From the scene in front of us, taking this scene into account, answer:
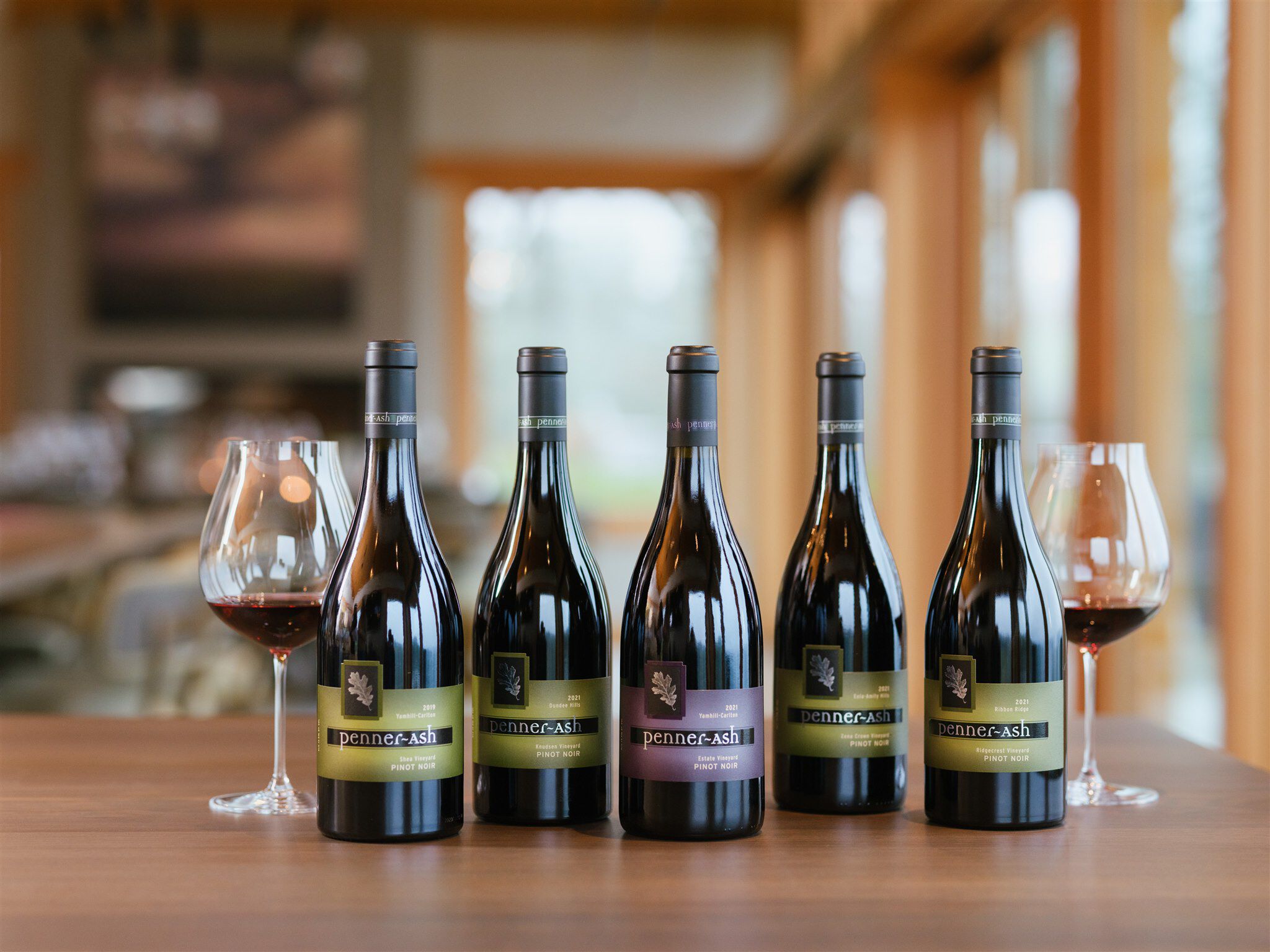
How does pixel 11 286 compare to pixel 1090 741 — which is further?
pixel 11 286

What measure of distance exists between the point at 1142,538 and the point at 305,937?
594 mm

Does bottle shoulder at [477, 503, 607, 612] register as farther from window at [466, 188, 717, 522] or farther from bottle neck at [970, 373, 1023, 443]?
window at [466, 188, 717, 522]

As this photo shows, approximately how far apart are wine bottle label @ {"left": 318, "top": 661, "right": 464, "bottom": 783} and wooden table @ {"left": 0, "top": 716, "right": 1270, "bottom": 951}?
0.14ft

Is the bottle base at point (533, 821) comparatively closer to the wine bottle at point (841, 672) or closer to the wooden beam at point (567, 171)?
the wine bottle at point (841, 672)

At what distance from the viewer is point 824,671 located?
2.68 ft

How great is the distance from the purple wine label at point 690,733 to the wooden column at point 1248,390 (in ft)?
5.29

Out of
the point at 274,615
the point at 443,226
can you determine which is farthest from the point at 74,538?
the point at 443,226

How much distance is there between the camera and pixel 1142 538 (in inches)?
35.3

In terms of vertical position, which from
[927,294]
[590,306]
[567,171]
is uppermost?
[567,171]

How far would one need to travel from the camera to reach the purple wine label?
75 cm

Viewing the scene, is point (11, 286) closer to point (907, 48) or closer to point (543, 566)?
point (907, 48)

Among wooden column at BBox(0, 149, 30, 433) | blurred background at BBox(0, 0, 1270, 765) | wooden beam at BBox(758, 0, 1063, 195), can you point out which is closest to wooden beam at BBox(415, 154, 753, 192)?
blurred background at BBox(0, 0, 1270, 765)

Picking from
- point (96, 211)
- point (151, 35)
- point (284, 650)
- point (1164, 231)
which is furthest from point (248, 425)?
point (284, 650)

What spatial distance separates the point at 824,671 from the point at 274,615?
1.15 ft
